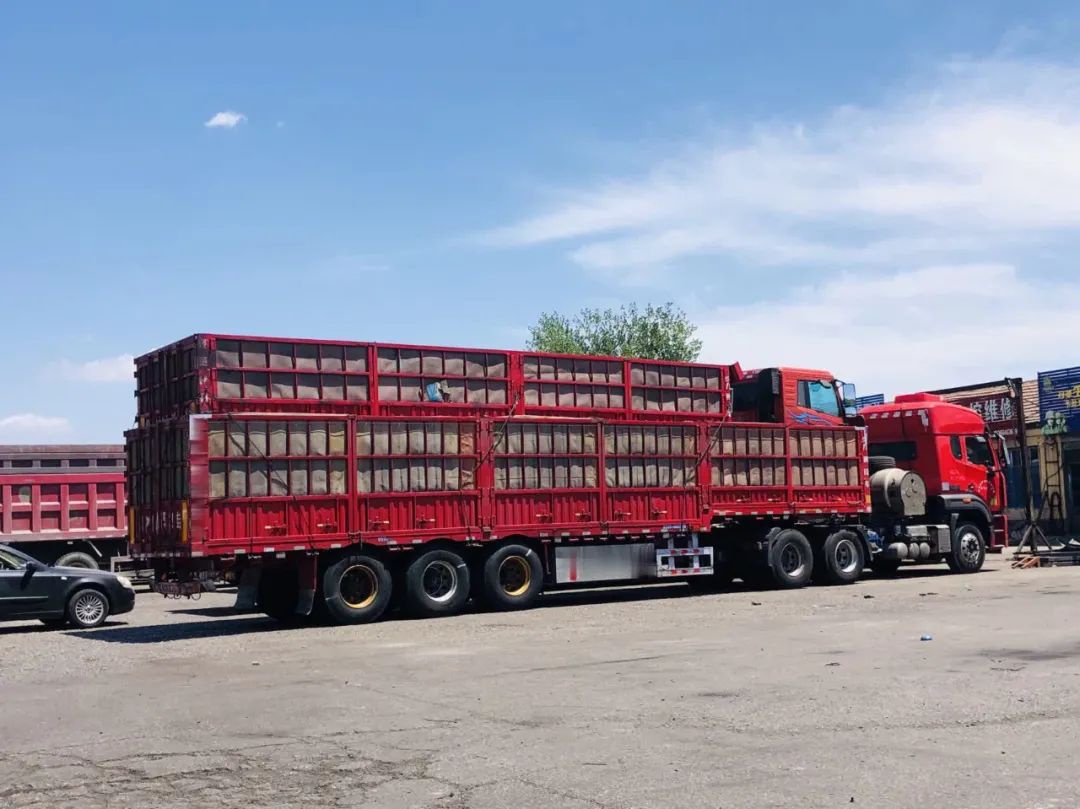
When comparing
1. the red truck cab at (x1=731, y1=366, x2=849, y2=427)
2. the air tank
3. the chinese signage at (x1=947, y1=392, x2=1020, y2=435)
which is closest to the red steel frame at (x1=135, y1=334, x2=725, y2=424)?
the red truck cab at (x1=731, y1=366, x2=849, y2=427)

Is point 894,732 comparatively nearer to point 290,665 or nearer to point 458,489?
point 290,665

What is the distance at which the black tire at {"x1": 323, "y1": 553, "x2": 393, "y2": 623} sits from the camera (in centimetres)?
1862

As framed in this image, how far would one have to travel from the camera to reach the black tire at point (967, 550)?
27438 mm

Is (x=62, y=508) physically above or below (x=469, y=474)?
below

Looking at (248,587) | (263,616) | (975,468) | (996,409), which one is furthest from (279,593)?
(996,409)

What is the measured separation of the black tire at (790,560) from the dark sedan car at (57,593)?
11518mm

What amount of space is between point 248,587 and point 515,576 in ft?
14.3

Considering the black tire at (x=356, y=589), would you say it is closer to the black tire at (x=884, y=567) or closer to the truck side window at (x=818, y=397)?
the truck side window at (x=818, y=397)

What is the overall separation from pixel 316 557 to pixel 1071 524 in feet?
106

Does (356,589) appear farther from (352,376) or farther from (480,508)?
(352,376)

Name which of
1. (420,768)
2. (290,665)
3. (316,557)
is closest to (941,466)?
(316,557)

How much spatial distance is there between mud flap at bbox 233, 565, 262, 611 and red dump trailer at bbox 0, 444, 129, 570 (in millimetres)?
9316

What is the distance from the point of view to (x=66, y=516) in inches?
1102

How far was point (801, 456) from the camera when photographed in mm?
24594
